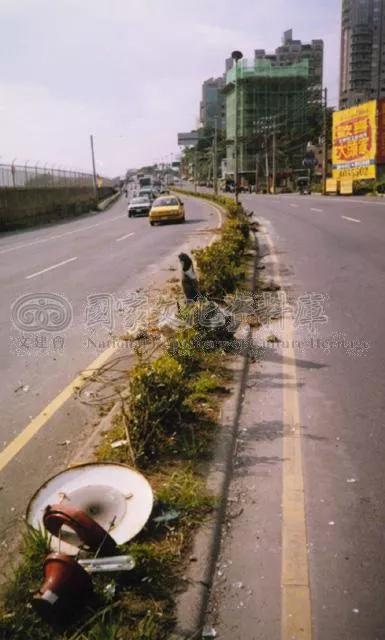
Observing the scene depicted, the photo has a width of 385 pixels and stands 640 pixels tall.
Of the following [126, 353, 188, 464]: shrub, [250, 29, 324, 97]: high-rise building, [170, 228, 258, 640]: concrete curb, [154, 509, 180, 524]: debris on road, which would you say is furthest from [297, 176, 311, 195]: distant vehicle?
[250, 29, 324, 97]: high-rise building

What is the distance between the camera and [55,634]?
8.19 ft

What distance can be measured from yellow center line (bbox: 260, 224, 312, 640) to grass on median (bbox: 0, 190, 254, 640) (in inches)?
20.8

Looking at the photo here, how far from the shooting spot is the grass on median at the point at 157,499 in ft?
8.30

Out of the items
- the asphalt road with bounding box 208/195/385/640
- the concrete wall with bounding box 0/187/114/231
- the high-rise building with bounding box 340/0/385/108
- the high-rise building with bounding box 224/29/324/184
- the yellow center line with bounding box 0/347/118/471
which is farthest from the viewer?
the high-rise building with bounding box 340/0/385/108

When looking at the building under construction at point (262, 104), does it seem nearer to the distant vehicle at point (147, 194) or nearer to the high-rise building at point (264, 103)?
the high-rise building at point (264, 103)

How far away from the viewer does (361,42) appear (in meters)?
132

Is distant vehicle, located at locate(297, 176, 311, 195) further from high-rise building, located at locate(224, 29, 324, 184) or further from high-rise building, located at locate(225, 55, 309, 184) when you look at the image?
high-rise building, located at locate(225, 55, 309, 184)

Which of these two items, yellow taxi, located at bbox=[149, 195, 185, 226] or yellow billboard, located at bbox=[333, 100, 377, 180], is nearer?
yellow taxi, located at bbox=[149, 195, 185, 226]

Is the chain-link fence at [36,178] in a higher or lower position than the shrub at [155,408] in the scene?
higher

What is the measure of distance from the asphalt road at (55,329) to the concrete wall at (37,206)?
1275 cm

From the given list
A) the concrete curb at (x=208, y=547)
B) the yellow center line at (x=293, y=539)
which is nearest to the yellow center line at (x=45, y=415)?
the concrete curb at (x=208, y=547)

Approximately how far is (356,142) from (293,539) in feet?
174

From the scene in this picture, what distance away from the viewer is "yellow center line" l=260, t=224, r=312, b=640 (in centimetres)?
263

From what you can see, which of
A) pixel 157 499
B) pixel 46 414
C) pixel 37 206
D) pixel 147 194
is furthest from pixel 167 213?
pixel 157 499
